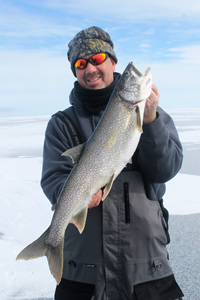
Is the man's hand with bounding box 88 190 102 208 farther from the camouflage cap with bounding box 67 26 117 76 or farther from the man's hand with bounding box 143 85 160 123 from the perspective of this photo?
the camouflage cap with bounding box 67 26 117 76

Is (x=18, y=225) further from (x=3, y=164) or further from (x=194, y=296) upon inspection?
(x=3, y=164)

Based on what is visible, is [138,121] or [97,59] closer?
[138,121]

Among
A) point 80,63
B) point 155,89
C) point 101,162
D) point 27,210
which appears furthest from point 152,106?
point 27,210

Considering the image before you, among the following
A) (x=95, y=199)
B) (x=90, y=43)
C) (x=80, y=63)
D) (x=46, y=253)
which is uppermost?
(x=90, y=43)

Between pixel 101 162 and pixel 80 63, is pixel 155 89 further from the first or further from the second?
pixel 80 63

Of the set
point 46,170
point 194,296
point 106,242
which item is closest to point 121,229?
point 106,242

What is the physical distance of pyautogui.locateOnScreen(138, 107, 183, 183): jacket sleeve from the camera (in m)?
1.80

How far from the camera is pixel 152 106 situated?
1.79 m

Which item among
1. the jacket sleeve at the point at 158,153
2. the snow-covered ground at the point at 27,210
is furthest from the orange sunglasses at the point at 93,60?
the snow-covered ground at the point at 27,210

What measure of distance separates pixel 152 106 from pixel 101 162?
0.56 m

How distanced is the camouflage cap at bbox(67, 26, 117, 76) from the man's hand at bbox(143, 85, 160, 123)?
91 centimetres

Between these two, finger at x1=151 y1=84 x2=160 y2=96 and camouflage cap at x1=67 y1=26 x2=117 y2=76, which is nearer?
finger at x1=151 y1=84 x2=160 y2=96

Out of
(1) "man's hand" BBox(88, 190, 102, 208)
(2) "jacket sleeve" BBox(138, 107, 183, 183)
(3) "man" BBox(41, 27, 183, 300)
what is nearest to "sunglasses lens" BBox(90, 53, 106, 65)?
(3) "man" BBox(41, 27, 183, 300)

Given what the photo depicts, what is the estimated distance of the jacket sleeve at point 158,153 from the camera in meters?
1.80
